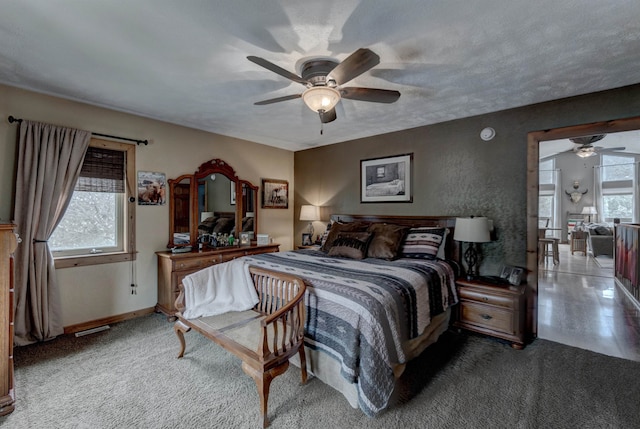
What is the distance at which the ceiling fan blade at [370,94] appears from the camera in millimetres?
2180

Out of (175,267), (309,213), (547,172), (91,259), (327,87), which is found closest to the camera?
(327,87)

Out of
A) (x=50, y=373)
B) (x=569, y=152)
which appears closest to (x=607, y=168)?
(x=569, y=152)

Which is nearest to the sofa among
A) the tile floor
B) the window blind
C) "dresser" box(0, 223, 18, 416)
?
the tile floor

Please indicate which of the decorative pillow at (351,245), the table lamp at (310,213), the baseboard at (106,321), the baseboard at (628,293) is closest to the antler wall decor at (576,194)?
the baseboard at (628,293)

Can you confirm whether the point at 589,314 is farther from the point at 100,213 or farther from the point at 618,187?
the point at 618,187

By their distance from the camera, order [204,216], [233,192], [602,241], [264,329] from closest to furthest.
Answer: [264,329], [204,216], [233,192], [602,241]

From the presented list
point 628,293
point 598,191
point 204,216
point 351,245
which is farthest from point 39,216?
point 598,191

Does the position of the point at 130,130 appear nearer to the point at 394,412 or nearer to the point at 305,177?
the point at 305,177

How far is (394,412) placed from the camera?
180 cm

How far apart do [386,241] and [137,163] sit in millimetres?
3098

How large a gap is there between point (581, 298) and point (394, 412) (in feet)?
12.7

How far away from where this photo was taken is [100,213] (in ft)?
10.6

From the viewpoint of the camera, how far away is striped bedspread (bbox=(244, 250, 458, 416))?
1748mm

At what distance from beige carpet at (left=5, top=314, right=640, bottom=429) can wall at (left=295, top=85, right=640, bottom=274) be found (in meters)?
1.17
